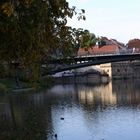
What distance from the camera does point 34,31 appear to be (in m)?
11.5

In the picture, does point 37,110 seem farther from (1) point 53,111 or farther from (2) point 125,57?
(2) point 125,57

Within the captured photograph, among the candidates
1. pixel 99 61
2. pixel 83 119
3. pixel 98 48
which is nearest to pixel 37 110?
pixel 83 119

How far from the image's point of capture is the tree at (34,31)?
1104 centimetres

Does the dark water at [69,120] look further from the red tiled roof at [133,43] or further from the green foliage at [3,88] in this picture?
the red tiled roof at [133,43]

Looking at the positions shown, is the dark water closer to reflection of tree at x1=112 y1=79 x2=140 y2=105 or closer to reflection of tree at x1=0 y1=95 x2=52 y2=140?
reflection of tree at x1=0 y1=95 x2=52 y2=140

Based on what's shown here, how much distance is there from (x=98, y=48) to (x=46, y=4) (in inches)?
4437

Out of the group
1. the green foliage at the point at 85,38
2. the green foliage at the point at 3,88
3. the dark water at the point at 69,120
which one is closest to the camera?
the green foliage at the point at 85,38

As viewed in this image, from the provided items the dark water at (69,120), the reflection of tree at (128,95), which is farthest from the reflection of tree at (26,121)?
the reflection of tree at (128,95)

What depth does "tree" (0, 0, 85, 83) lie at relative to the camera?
11.0 metres

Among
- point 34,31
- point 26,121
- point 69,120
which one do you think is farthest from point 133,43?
point 34,31

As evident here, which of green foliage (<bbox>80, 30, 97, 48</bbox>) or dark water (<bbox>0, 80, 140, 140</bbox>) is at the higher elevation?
green foliage (<bbox>80, 30, 97, 48</bbox>)

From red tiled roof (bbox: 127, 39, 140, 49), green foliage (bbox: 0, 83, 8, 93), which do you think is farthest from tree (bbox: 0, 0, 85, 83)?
red tiled roof (bbox: 127, 39, 140, 49)

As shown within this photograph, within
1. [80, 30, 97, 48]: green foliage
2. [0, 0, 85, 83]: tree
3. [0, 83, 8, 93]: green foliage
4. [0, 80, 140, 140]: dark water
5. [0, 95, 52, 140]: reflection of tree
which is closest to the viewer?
[0, 0, 85, 83]: tree

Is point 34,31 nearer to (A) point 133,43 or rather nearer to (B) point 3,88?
(B) point 3,88
